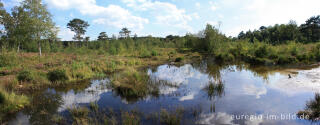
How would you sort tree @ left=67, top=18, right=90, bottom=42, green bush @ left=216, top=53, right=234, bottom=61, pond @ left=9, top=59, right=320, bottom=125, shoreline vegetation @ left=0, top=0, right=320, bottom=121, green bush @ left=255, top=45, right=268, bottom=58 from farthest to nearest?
tree @ left=67, top=18, right=90, bottom=42 < green bush @ left=216, top=53, right=234, bottom=61 < green bush @ left=255, top=45, right=268, bottom=58 < shoreline vegetation @ left=0, top=0, right=320, bottom=121 < pond @ left=9, top=59, right=320, bottom=125

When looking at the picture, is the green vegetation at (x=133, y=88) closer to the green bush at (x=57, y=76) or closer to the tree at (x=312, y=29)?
the green bush at (x=57, y=76)

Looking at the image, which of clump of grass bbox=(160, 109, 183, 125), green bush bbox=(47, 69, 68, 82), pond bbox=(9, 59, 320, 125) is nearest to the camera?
clump of grass bbox=(160, 109, 183, 125)

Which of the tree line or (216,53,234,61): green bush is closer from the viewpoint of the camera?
(216,53,234,61): green bush

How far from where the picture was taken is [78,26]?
1948 inches

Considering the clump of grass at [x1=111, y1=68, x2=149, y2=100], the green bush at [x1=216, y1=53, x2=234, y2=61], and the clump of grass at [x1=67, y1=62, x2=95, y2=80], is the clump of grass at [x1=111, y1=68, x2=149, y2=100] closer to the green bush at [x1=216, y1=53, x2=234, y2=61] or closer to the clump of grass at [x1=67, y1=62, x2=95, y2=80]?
the clump of grass at [x1=67, y1=62, x2=95, y2=80]

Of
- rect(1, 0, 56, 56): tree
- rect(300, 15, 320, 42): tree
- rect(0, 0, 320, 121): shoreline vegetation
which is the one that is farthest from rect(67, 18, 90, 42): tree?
rect(300, 15, 320, 42): tree

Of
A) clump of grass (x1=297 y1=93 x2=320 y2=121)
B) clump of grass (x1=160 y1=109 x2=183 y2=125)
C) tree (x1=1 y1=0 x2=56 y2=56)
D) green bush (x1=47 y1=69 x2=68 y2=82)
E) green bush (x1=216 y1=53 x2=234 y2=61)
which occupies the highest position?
tree (x1=1 y1=0 x2=56 y2=56)

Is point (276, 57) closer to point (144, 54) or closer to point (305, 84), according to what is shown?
point (305, 84)

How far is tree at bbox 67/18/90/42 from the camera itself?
4812 cm

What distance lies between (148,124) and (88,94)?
4696mm

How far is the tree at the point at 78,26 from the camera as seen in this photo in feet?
158

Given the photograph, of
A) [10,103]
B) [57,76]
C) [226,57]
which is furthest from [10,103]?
[226,57]

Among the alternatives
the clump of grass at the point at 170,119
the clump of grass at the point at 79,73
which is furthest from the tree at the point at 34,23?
the clump of grass at the point at 170,119

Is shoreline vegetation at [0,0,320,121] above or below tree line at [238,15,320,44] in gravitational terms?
below
